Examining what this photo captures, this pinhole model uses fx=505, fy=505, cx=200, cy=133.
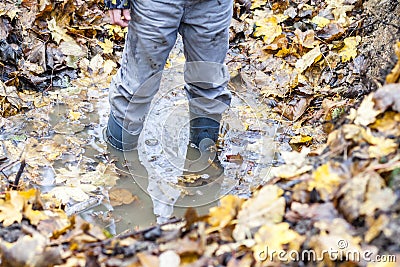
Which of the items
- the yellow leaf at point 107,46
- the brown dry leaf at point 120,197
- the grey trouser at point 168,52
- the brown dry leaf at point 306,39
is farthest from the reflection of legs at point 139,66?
the brown dry leaf at point 306,39

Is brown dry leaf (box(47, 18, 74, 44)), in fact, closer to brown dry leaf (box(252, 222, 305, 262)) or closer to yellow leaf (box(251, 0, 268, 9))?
yellow leaf (box(251, 0, 268, 9))

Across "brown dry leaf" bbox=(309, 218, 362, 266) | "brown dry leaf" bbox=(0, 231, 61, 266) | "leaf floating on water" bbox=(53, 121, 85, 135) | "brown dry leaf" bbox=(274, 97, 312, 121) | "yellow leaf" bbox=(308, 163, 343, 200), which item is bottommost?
"leaf floating on water" bbox=(53, 121, 85, 135)

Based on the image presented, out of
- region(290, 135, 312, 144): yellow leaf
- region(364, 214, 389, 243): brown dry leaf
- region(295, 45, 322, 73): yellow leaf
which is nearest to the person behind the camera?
region(364, 214, 389, 243): brown dry leaf

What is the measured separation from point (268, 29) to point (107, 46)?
57.4 inches

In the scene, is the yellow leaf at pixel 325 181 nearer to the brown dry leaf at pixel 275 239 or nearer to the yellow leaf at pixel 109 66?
the brown dry leaf at pixel 275 239

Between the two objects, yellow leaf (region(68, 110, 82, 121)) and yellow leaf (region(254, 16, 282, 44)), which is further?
yellow leaf (region(254, 16, 282, 44))

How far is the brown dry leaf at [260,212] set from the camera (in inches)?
57.4

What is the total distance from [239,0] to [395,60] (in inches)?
130

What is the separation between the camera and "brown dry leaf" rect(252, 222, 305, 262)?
1.36 metres

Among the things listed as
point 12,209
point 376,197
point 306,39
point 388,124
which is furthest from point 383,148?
point 306,39

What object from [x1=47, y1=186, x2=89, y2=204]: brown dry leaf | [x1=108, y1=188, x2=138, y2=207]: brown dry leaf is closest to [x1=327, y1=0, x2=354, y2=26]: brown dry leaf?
[x1=108, y1=188, x2=138, y2=207]: brown dry leaf

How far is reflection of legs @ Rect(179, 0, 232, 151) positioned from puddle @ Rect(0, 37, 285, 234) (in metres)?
0.22

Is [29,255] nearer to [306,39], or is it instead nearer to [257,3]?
[306,39]

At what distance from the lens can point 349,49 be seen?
155 inches
